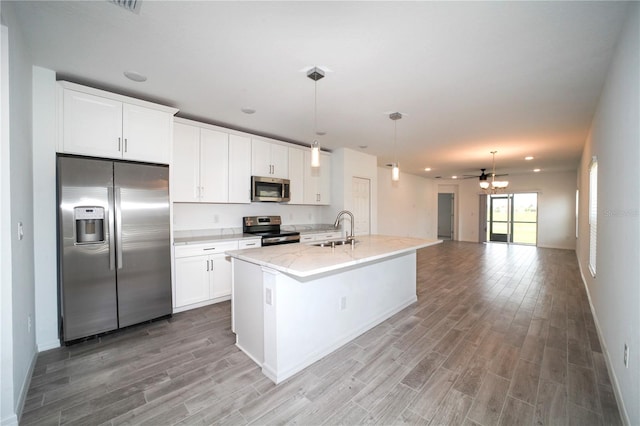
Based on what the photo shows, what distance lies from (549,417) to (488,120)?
3524 millimetres

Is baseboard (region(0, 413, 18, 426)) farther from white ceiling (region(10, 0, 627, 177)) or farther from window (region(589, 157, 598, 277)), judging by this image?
window (region(589, 157, 598, 277))

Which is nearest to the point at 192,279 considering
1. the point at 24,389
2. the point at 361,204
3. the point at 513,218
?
the point at 24,389

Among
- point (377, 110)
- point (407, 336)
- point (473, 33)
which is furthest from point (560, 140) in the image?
point (407, 336)

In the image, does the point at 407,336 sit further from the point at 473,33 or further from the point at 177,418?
the point at 473,33

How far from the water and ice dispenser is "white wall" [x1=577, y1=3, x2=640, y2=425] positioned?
4259 millimetres

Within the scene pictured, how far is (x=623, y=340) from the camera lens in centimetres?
178

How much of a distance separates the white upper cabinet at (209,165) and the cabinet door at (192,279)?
0.86 m

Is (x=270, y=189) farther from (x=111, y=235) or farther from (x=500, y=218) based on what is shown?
(x=500, y=218)

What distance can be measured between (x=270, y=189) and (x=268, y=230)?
764 mm

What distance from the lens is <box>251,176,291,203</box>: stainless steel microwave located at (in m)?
4.33

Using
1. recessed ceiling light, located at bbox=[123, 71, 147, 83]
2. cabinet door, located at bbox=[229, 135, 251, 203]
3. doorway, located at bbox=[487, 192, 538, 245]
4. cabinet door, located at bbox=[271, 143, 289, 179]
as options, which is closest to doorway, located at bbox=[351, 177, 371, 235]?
cabinet door, located at bbox=[271, 143, 289, 179]

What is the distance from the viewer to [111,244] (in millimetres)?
2730

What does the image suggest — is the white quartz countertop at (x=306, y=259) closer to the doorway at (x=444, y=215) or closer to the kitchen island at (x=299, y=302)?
the kitchen island at (x=299, y=302)

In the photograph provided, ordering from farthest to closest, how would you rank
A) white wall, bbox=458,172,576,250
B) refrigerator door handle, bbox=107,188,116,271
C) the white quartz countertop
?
white wall, bbox=458,172,576,250 < refrigerator door handle, bbox=107,188,116,271 < the white quartz countertop
